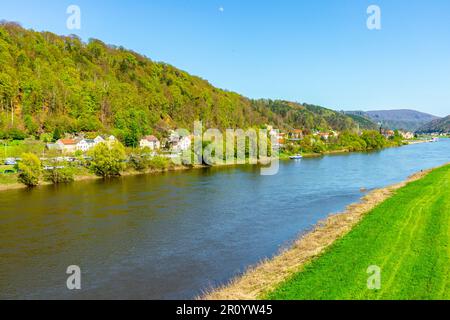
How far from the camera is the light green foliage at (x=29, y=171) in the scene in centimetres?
4394

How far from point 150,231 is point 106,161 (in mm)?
29985

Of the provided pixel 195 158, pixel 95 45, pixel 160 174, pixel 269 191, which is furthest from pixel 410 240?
pixel 95 45

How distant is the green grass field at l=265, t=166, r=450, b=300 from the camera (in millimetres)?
11859

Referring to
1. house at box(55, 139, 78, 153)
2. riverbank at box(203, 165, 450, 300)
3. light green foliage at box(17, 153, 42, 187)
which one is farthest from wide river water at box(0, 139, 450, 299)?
house at box(55, 139, 78, 153)

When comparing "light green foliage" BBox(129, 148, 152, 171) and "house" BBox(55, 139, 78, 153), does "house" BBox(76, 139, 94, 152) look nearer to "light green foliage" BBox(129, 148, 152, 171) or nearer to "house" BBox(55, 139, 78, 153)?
"house" BBox(55, 139, 78, 153)

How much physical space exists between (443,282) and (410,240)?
5.15 metres

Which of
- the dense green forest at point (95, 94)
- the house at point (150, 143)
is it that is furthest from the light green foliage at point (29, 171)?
the house at point (150, 143)

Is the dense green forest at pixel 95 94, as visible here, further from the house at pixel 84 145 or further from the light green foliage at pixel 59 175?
the light green foliage at pixel 59 175

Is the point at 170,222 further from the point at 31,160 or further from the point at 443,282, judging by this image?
the point at 31,160

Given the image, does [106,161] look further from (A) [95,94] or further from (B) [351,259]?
(A) [95,94]

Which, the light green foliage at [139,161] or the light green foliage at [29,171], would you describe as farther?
the light green foliage at [139,161]

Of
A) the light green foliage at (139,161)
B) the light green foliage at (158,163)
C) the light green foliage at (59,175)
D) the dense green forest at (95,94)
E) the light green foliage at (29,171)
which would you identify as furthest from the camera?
the dense green forest at (95,94)

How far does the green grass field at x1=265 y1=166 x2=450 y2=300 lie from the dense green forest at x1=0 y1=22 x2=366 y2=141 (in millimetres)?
65630
